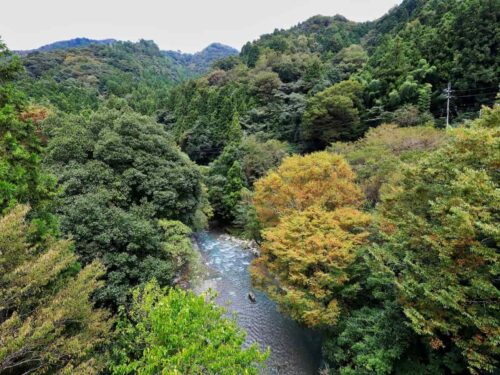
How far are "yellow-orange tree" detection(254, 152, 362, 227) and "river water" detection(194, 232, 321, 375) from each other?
4.78 metres

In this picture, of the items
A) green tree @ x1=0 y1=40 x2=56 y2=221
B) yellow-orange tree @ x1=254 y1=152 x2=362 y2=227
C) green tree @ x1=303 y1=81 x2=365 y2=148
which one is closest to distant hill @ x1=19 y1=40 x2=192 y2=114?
green tree @ x1=303 y1=81 x2=365 y2=148

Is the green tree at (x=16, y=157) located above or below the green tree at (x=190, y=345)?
above

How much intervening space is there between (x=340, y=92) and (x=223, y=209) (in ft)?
53.9

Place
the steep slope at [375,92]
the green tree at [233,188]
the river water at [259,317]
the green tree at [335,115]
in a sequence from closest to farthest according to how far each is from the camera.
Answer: the river water at [259,317]
the steep slope at [375,92]
the green tree at [233,188]
the green tree at [335,115]

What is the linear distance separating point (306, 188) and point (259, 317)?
7.38 m

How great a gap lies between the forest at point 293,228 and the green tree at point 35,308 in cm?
4

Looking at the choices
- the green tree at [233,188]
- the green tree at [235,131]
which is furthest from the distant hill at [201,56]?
the green tree at [233,188]

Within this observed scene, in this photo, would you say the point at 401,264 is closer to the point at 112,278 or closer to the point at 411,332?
the point at 411,332

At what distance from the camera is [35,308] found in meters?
6.56

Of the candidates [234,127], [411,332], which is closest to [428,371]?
[411,332]

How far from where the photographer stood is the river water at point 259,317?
12570mm

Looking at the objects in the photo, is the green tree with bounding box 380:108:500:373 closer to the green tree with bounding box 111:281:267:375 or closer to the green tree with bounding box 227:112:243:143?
the green tree with bounding box 111:281:267:375

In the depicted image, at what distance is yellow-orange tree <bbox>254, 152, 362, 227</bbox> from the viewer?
1458 cm

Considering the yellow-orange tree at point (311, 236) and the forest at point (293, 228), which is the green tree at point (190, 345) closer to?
the forest at point (293, 228)
